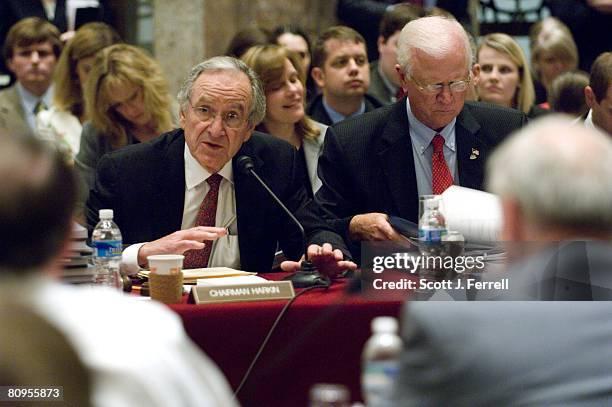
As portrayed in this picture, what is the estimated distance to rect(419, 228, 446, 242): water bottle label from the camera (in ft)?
11.1

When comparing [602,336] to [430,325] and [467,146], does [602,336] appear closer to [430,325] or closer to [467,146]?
[430,325]

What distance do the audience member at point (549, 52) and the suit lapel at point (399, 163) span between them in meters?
2.87

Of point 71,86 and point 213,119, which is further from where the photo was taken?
point 71,86

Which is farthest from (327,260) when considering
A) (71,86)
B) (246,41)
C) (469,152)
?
(71,86)

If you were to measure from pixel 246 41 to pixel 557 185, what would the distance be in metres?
4.43

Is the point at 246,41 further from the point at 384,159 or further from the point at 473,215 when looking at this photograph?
the point at 473,215

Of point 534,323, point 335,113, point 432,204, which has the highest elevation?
point 534,323

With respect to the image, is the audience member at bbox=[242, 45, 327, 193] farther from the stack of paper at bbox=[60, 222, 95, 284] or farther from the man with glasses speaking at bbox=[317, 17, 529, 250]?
the stack of paper at bbox=[60, 222, 95, 284]

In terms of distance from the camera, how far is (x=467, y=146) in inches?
165

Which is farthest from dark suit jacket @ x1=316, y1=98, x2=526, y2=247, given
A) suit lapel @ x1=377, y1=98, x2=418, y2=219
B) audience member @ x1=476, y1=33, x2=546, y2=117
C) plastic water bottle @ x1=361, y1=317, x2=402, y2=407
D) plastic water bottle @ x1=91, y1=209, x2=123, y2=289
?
audience member @ x1=476, y1=33, x2=546, y2=117

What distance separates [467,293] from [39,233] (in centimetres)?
170

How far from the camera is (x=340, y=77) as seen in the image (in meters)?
6.08

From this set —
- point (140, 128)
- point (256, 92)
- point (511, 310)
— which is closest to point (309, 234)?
point (256, 92)

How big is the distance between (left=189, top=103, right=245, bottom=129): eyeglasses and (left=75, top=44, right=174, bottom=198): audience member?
4.45ft
